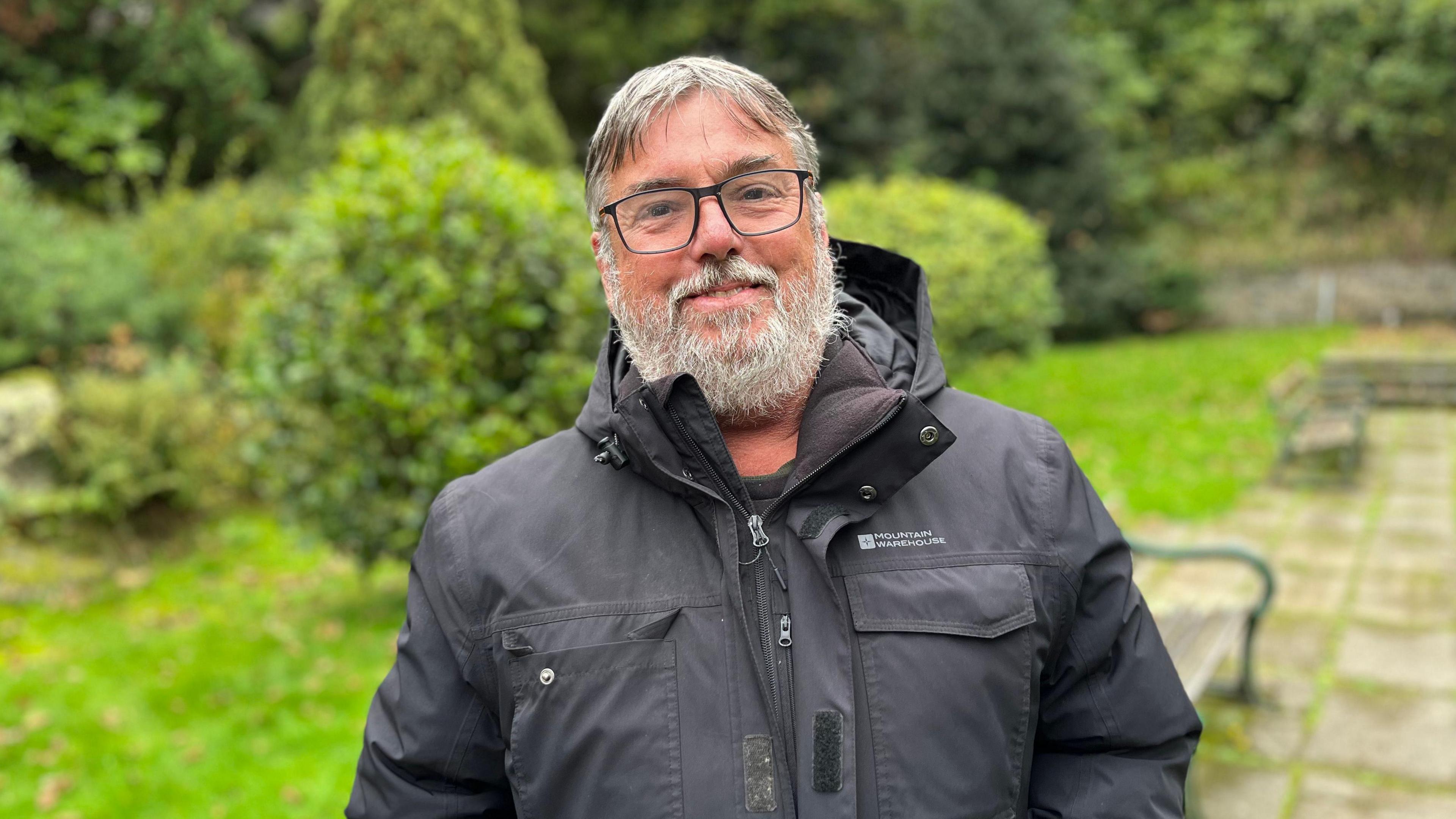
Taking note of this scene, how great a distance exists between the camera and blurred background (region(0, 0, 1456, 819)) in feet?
13.7

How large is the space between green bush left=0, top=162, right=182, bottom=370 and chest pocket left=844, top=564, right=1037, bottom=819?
711 cm

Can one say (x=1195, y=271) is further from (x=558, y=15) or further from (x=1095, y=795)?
(x=1095, y=795)

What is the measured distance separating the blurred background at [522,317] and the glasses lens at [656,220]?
258 cm

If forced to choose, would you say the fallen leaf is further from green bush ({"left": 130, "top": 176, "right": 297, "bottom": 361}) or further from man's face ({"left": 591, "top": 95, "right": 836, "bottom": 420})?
green bush ({"left": 130, "top": 176, "right": 297, "bottom": 361})

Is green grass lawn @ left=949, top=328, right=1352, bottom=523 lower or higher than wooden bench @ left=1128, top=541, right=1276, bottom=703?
lower

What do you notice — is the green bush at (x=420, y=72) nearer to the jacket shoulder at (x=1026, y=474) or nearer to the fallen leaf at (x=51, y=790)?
the fallen leaf at (x=51, y=790)

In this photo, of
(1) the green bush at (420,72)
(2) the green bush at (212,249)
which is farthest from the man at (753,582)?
(1) the green bush at (420,72)

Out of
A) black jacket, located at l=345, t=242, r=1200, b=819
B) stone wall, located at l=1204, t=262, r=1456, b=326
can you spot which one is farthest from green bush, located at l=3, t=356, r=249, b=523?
stone wall, located at l=1204, t=262, r=1456, b=326

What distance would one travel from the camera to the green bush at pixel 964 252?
8.83 meters

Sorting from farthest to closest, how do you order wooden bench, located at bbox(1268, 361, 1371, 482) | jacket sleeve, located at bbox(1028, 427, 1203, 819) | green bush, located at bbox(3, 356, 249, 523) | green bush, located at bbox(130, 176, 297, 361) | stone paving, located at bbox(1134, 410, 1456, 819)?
green bush, located at bbox(130, 176, 297, 361) → wooden bench, located at bbox(1268, 361, 1371, 482) → green bush, located at bbox(3, 356, 249, 523) → stone paving, located at bbox(1134, 410, 1456, 819) → jacket sleeve, located at bbox(1028, 427, 1203, 819)

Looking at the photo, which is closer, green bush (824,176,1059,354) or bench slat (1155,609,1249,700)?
bench slat (1155,609,1249,700)

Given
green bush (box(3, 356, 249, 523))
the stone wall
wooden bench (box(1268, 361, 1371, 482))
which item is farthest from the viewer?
the stone wall

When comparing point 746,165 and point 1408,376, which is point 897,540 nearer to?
point 746,165

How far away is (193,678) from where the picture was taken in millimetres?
4652
